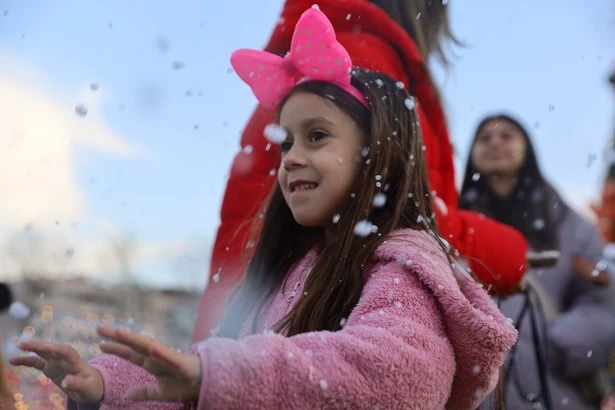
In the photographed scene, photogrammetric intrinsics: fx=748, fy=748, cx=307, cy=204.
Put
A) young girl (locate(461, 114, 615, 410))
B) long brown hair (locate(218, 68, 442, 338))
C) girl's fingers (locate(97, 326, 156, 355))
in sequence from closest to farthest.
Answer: girl's fingers (locate(97, 326, 156, 355)), long brown hair (locate(218, 68, 442, 338)), young girl (locate(461, 114, 615, 410))

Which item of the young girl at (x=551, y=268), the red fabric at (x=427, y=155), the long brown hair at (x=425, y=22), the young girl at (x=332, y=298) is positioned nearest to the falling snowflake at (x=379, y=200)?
the young girl at (x=332, y=298)

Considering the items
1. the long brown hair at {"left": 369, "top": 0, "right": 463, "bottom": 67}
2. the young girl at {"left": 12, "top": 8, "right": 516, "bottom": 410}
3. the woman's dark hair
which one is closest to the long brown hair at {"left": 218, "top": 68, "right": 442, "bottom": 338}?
the young girl at {"left": 12, "top": 8, "right": 516, "bottom": 410}

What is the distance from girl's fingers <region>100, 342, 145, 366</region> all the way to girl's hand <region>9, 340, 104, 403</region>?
15 centimetres

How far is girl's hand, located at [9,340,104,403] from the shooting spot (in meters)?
0.91

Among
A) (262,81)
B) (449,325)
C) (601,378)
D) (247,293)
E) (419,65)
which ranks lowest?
(601,378)

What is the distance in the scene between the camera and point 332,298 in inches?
43.1

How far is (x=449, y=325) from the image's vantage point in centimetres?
100

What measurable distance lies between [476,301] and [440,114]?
82cm

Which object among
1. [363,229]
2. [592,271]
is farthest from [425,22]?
[592,271]

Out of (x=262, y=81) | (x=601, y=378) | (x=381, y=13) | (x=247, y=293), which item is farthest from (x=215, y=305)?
(x=601, y=378)

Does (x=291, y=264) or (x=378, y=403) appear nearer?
(x=378, y=403)

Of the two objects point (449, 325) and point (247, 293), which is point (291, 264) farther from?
point (449, 325)

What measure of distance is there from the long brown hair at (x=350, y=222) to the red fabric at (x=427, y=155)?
10.8 inches

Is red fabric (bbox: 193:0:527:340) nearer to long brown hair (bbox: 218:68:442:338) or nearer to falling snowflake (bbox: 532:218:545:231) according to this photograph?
long brown hair (bbox: 218:68:442:338)
